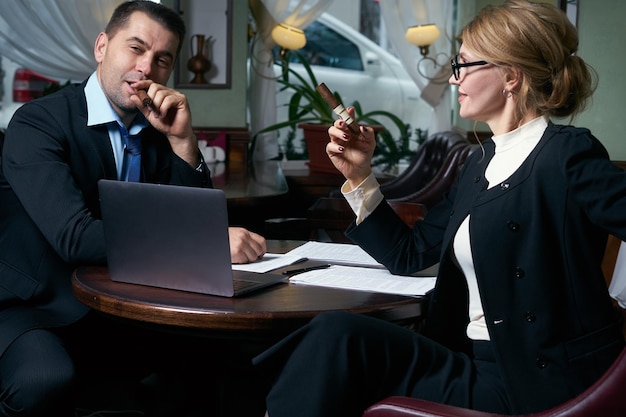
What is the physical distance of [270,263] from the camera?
200cm

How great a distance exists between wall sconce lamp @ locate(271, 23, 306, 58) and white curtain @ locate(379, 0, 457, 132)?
2.61 ft

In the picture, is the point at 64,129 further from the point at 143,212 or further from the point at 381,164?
the point at 381,164

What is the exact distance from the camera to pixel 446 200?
78.2 inches

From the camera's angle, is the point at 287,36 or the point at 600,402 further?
the point at 287,36

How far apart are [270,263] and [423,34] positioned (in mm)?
4343

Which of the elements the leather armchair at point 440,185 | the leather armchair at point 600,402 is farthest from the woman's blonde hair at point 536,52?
the leather armchair at point 440,185

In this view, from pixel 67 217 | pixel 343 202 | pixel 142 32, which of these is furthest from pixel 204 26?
pixel 67 217

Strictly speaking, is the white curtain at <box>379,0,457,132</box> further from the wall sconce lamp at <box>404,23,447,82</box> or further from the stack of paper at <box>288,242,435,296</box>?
the stack of paper at <box>288,242,435,296</box>

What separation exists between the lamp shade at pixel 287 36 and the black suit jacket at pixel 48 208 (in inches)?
153

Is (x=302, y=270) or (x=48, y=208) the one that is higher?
(x=48, y=208)

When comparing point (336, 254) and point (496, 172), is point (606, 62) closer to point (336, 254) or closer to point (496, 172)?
point (336, 254)

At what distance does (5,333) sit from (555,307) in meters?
1.18

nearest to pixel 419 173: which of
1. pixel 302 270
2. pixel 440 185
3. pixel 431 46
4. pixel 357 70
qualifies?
pixel 440 185

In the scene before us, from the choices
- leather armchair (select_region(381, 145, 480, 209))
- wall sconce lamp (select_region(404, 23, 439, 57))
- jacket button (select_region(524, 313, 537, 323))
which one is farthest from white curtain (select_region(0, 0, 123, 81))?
jacket button (select_region(524, 313, 537, 323))
